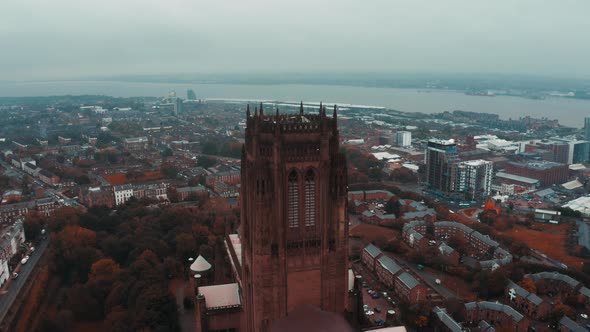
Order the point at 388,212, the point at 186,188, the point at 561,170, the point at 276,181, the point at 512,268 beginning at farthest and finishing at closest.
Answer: the point at 561,170 < the point at 186,188 < the point at 388,212 < the point at 512,268 < the point at 276,181

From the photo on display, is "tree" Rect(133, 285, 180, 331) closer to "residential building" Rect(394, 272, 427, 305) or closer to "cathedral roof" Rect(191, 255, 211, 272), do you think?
"cathedral roof" Rect(191, 255, 211, 272)

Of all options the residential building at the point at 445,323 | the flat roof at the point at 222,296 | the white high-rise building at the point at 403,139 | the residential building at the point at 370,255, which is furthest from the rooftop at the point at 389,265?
the white high-rise building at the point at 403,139

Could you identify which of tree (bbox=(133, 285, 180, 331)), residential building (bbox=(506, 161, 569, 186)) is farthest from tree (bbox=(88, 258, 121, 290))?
residential building (bbox=(506, 161, 569, 186))

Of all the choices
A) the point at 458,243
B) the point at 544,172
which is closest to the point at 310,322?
the point at 458,243

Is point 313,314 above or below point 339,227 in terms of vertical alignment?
below

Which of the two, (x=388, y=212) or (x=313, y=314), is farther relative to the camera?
(x=388, y=212)

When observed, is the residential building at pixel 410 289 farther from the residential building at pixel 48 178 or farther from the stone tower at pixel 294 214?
the residential building at pixel 48 178

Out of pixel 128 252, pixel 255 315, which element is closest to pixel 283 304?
pixel 255 315

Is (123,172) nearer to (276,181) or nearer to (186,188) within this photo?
(186,188)
